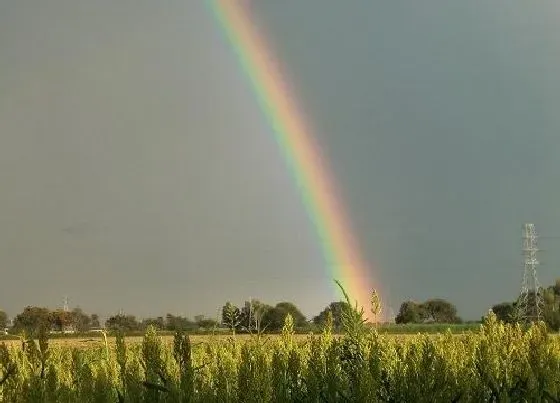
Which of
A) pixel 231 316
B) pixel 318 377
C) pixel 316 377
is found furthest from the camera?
pixel 231 316

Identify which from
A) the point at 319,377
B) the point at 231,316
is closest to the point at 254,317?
the point at 231,316

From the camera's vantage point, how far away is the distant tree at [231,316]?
238 inches

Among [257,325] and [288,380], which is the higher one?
[257,325]

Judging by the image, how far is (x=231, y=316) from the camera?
628 cm

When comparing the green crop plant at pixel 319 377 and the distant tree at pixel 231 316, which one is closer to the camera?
the green crop plant at pixel 319 377

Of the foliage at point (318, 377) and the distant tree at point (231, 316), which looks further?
the distant tree at point (231, 316)

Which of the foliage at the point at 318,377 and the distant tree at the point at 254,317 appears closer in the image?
the foliage at the point at 318,377

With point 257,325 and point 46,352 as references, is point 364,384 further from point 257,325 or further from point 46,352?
point 257,325

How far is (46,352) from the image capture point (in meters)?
3.96

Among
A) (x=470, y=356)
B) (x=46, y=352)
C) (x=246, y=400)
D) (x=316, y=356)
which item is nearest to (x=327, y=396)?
(x=316, y=356)

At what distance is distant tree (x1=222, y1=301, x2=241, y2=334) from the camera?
6050 millimetres

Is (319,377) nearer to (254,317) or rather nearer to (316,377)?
(316,377)

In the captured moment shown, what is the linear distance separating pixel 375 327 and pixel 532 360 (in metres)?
0.97

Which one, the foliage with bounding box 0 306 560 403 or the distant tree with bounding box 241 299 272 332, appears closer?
the foliage with bounding box 0 306 560 403
